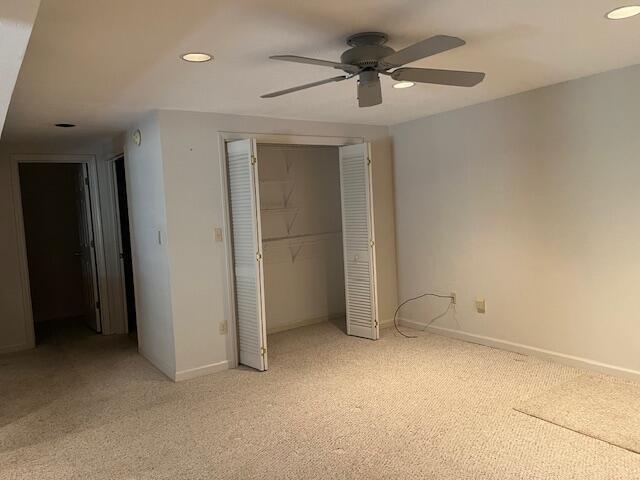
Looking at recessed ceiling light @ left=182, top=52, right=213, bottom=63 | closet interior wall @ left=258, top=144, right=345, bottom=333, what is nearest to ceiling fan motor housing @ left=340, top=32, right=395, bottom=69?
recessed ceiling light @ left=182, top=52, right=213, bottom=63

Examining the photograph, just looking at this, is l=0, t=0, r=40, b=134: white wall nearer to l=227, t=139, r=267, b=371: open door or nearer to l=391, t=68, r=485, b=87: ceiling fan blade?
l=391, t=68, r=485, b=87: ceiling fan blade

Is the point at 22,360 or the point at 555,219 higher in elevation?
the point at 555,219

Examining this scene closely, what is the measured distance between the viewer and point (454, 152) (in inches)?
177

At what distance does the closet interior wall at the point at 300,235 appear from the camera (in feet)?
17.2

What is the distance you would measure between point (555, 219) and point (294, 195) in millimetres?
2673

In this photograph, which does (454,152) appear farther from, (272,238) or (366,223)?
(272,238)

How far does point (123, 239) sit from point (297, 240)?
197 centimetres

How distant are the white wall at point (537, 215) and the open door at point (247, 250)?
1783mm

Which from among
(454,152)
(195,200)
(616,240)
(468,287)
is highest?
(454,152)

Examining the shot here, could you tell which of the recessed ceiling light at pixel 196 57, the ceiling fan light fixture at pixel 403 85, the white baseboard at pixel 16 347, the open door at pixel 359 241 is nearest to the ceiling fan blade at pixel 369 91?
the recessed ceiling light at pixel 196 57

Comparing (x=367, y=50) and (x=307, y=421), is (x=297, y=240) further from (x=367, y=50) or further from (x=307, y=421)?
(x=367, y=50)

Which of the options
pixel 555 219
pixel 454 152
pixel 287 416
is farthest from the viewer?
pixel 454 152

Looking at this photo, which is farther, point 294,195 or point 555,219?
point 294,195

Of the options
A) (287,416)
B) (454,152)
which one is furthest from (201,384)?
(454,152)
